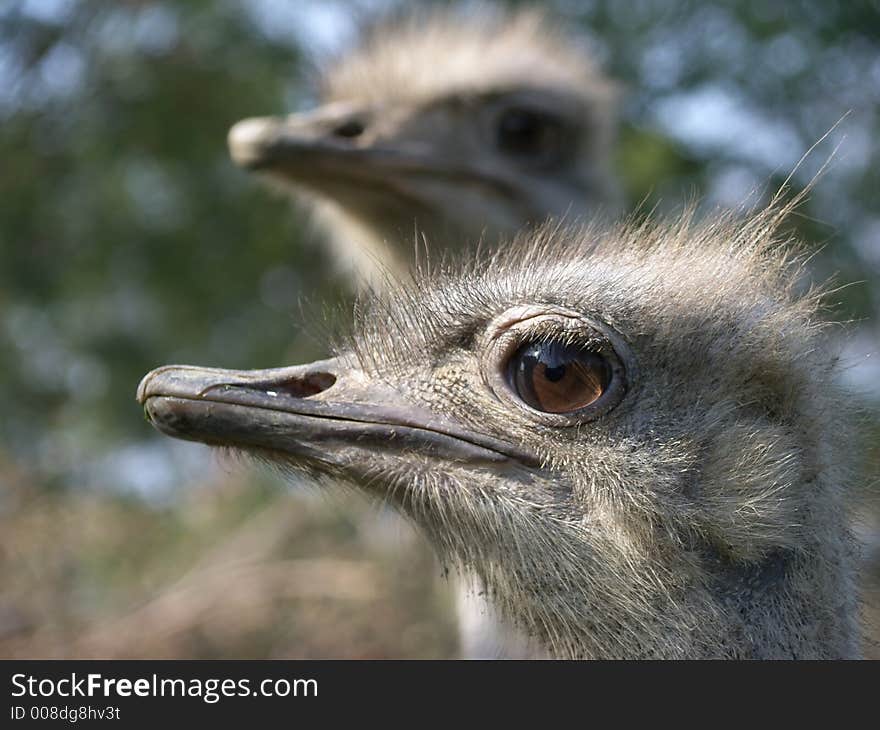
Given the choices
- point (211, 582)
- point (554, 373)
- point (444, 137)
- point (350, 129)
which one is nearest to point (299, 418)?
point (554, 373)

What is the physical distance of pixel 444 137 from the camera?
11.5 ft

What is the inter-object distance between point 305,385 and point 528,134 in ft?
7.08

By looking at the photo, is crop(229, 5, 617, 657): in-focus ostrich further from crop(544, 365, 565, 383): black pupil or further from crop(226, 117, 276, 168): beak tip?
crop(544, 365, 565, 383): black pupil

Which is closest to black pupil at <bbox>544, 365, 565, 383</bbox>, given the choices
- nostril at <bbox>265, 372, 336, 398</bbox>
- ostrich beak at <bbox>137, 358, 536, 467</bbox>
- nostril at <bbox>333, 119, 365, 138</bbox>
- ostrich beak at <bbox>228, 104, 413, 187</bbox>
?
ostrich beak at <bbox>137, 358, 536, 467</bbox>

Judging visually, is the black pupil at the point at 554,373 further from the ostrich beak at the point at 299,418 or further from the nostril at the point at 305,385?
the nostril at the point at 305,385

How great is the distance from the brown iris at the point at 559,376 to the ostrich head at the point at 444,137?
1181 millimetres

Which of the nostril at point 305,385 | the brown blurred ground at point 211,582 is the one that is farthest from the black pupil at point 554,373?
the brown blurred ground at point 211,582

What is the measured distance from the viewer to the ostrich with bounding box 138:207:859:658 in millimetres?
1684

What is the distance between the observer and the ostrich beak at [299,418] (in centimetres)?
169

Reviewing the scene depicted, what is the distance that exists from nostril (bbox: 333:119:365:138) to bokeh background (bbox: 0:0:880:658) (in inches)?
27.2

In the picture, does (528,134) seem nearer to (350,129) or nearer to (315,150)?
(350,129)

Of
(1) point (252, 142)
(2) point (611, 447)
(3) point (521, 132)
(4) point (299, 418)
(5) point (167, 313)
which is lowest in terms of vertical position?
(2) point (611, 447)
